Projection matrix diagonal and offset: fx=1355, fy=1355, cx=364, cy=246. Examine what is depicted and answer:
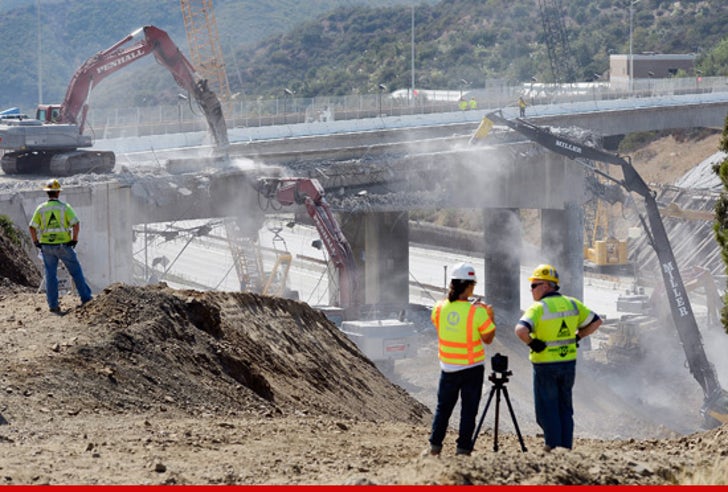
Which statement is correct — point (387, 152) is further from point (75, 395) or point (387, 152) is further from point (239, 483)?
point (239, 483)

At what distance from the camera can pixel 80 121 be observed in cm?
4100

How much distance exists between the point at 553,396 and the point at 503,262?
46.7 metres

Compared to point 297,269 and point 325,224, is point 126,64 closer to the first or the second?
point 325,224

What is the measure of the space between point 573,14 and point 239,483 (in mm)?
138402

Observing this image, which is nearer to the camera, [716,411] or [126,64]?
[716,411]

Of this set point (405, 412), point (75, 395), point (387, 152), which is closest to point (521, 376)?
point (387, 152)

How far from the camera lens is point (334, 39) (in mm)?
156625

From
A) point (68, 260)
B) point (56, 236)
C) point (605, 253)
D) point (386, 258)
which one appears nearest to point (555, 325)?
point (68, 260)

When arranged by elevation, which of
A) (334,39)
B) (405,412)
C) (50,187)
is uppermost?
Result: (334,39)

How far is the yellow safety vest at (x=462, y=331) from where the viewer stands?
36.0 feet

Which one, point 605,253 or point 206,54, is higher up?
point 206,54

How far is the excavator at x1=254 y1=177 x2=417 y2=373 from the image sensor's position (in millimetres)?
38375

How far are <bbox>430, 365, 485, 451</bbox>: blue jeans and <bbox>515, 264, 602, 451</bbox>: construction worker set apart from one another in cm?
52

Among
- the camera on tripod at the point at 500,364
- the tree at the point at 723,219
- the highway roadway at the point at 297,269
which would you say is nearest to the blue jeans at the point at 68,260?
the camera on tripod at the point at 500,364
